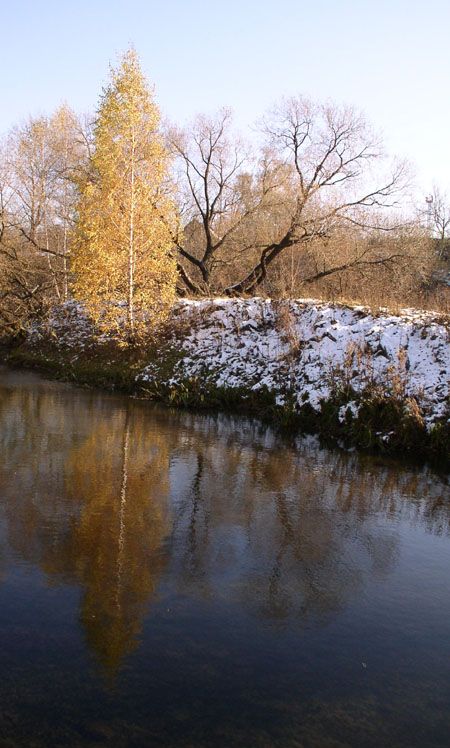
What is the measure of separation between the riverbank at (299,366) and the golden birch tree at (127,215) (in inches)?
62.8

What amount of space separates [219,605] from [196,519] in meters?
1.97

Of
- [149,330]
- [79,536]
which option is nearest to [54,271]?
[149,330]

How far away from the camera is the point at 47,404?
47.2ft

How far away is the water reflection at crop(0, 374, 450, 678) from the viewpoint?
5.03 m

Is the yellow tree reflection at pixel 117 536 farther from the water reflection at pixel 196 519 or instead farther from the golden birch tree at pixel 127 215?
the golden birch tree at pixel 127 215

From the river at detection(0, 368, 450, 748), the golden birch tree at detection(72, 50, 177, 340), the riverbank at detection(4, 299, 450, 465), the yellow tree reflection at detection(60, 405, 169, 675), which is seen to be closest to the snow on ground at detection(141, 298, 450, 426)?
the riverbank at detection(4, 299, 450, 465)

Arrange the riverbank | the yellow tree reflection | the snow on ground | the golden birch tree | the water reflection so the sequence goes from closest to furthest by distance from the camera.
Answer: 1. the yellow tree reflection
2. the water reflection
3. the riverbank
4. the snow on ground
5. the golden birch tree

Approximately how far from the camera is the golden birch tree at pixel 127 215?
18.8 m

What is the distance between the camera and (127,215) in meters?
19.5

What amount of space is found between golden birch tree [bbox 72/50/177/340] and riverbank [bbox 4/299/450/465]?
5.24ft

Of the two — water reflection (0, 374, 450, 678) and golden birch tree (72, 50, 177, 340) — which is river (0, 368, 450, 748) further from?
golden birch tree (72, 50, 177, 340)

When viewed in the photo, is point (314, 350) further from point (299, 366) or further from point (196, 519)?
point (196, 519)

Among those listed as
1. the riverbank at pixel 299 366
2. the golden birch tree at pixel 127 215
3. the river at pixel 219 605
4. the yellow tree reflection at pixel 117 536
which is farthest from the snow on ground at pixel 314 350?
the yellow tree reflection at pixel 117 536

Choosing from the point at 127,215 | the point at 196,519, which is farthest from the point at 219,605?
the point at 127,215
